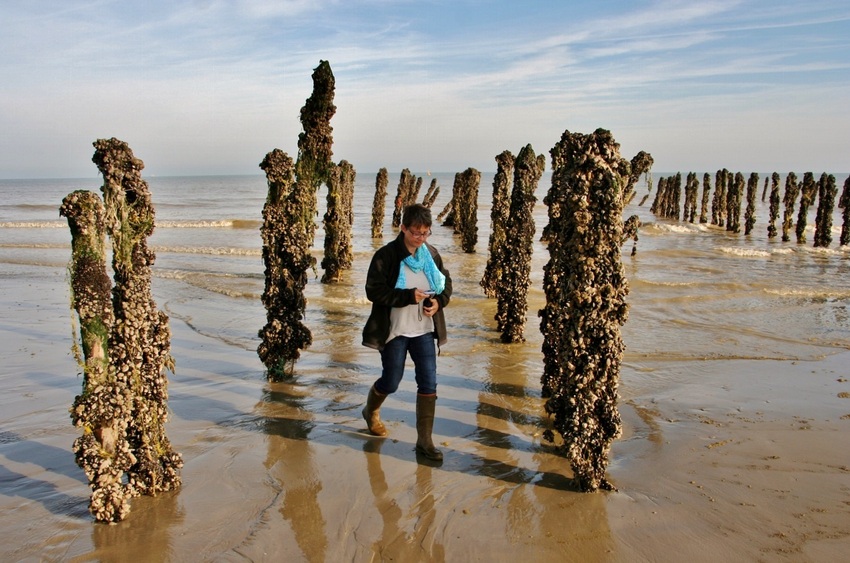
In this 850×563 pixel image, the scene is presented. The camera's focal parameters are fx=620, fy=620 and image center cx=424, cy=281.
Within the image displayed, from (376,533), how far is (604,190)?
10.1 ft

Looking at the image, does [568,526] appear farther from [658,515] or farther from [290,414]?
[290,414]

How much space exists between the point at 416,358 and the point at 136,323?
233 centimetres

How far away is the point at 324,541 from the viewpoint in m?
4.26

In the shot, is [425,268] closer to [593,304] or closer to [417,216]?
[417,216]

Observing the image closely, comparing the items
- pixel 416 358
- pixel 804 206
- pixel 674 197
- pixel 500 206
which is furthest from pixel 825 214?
pixel 416 358

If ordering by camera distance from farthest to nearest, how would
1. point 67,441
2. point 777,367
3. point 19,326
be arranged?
point 19,326 → point 777,367 → point 67,441

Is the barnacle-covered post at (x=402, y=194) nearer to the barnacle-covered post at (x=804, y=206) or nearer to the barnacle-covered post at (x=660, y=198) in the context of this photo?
the barnacle-covered post at (x=804, y=206)

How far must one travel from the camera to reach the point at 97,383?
14.1 ft

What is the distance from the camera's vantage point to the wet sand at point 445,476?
13.9ft

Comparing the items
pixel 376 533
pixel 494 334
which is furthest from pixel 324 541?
pixel 494 334

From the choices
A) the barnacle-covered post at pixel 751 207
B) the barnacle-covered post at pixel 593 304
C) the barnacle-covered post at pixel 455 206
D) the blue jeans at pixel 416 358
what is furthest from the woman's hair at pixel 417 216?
the barnacle-covered post at pixel 751 207

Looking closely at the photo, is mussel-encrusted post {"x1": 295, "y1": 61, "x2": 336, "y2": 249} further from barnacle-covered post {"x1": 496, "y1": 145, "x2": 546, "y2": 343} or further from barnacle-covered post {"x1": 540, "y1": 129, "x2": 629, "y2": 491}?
barnacle-covered post {"x1": 540, "y1": 129, "x2": 629, "y2": 491}

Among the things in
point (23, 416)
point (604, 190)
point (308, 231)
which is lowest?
point (23, 416)

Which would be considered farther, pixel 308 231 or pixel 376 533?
pixel 308 231
